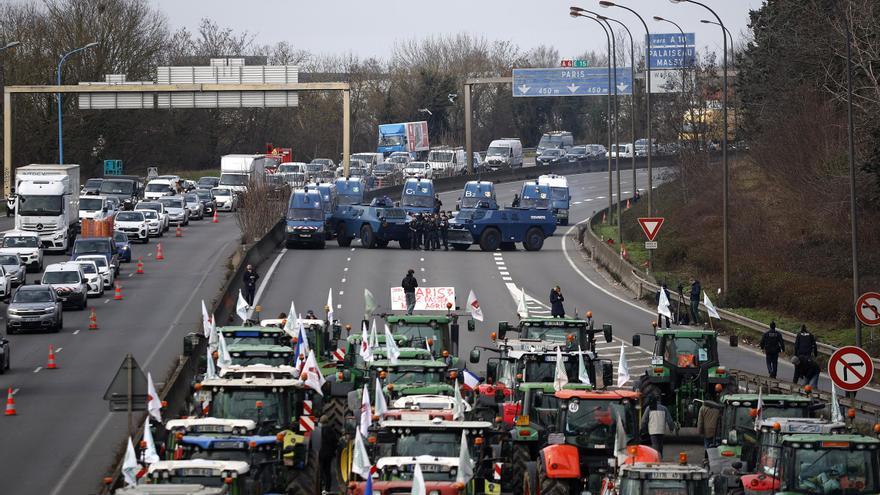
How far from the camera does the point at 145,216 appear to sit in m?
66.1

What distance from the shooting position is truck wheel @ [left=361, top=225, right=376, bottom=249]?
198ft

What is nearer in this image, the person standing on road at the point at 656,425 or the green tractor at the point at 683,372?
the person standing on road at the point at 656,425

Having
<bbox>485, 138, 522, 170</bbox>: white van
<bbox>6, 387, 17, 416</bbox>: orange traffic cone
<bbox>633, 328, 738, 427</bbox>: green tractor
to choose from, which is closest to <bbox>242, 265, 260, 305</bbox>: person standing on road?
<bbox>6, 387, 17, 416</bbox>: orange traffic cone

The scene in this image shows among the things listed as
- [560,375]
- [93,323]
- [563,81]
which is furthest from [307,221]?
[563,81]

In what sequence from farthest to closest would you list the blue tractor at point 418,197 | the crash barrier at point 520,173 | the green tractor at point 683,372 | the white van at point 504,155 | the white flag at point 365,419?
1. the white van at point 504,155
2. the crash barrier at point 520,173
3. the blue tractor at point 418,197
4. the green tractor at point 683,372
5. the white flag at point 365,419

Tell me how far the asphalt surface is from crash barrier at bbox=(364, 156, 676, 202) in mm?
27045

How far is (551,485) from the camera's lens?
18.2m

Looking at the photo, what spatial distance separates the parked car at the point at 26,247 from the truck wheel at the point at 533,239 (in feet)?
59.5

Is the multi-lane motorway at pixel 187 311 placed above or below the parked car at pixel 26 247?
Result: below

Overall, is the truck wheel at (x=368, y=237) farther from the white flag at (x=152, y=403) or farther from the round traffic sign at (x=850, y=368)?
the white flag at (x=152, y=403)

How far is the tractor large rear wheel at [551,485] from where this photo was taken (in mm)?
18125

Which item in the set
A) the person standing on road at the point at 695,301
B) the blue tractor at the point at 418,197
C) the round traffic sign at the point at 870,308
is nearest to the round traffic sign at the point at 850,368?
the round traffic sign at the point at 870,308

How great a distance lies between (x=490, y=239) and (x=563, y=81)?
3772 cm

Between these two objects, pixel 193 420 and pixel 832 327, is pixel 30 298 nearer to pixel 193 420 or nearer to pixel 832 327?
pixel 832 327
